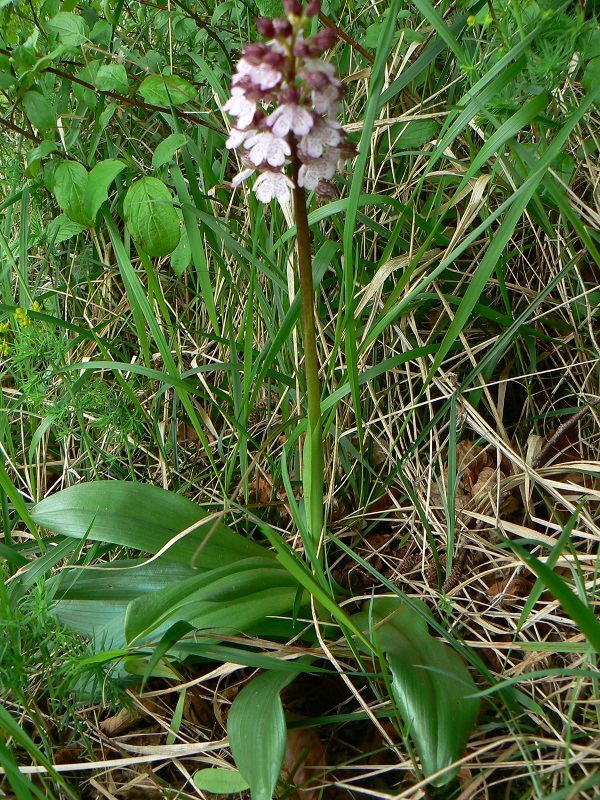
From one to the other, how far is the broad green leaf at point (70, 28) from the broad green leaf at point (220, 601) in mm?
1275

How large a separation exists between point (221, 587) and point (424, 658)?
1.28 feet

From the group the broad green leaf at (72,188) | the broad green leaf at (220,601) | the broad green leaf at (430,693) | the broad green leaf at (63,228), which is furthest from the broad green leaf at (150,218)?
the broad green leaf at (430,693)

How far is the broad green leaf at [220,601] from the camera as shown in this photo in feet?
3.82

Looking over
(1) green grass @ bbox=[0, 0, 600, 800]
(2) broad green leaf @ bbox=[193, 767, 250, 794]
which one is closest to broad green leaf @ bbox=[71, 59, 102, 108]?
(1) green grass @ bbox=[0, 0, 600, 800]

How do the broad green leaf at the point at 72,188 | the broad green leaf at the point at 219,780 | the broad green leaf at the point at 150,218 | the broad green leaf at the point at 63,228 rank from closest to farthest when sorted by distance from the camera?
the broad green leaf at the point at 219,780, the broad green leaf at the point at 150,218, the broad green leaf at the point at 72,188, the broad green leaf at the point at 63,228

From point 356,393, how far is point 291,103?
1.79ft

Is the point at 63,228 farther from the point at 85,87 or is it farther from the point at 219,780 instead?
the point at 219,780

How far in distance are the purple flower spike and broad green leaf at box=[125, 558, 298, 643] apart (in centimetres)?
73

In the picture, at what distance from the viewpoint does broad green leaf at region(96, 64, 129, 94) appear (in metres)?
1.63

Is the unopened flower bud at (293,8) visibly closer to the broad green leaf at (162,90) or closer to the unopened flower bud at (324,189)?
the unopened flower bud at (324,189)

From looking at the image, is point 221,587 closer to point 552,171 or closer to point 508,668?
point 508,668

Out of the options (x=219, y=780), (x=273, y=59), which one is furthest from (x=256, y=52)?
(x=219, y=780)

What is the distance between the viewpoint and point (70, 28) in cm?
161

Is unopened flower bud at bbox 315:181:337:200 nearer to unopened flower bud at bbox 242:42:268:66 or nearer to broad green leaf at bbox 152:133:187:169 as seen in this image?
unopened flower bud at bbox 242:42:268:66
